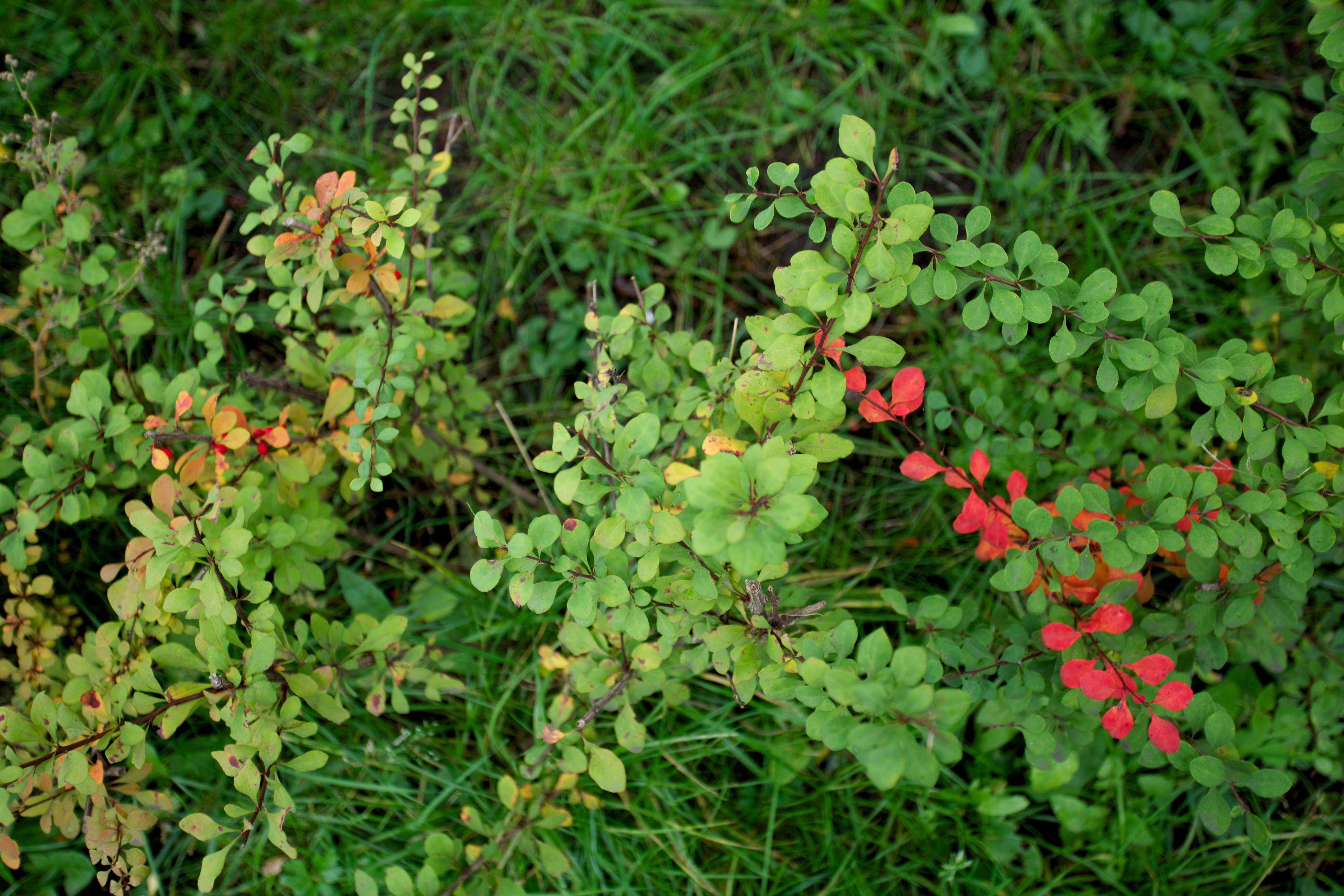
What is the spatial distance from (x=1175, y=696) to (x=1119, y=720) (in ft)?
0.32

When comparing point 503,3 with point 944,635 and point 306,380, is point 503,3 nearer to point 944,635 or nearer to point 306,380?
point 306,380

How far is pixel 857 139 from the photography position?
4.02ft

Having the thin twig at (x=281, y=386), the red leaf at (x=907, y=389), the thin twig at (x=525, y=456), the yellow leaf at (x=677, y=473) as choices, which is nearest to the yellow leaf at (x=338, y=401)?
the thin twig at (x=281, y=386)

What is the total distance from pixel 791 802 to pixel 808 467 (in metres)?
1.28

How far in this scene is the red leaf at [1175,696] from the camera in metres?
1.35

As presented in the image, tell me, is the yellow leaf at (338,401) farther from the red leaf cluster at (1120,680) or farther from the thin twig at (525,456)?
the red leaf cluster at (1120,680)

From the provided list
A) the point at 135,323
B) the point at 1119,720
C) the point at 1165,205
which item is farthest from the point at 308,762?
the point at 1165,205

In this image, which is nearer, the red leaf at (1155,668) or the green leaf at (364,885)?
the red leaf at (1155,668)

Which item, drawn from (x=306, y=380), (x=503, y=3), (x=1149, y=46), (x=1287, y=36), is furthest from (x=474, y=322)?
(x=1287, y=36)

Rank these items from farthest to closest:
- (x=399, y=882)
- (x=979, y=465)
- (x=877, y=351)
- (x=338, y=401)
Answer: (x=338, y=401)
(x=979, y=465)
(x=399, y=882)
(x=877, y=351)

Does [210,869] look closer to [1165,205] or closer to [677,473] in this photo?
[677,473]

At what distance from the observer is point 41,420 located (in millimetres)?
2238

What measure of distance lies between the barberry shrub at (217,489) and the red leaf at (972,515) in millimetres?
1098

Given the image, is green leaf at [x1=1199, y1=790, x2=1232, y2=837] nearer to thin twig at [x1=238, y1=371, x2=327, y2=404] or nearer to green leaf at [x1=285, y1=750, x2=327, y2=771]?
green leaf at [x1=285, y1=750, x2=327, y2=771]
